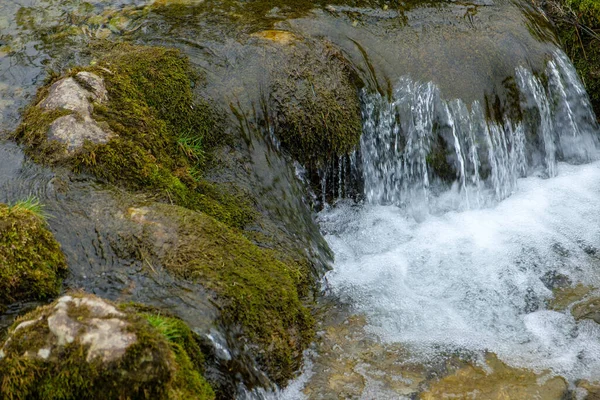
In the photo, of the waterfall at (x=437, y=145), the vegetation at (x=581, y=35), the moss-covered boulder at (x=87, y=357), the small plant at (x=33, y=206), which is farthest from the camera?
the vegetation at (x=581, y=35)

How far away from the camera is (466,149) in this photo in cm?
682

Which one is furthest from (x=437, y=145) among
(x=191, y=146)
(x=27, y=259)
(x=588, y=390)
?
(x=27, y=259)

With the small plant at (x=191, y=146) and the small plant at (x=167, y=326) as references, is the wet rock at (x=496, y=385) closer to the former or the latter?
the small plant at (x=167, y=326)

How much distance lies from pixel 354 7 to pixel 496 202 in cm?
278

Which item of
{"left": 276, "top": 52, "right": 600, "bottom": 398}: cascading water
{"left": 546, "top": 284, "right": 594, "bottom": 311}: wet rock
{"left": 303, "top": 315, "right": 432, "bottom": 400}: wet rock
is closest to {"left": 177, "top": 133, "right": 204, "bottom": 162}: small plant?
{"left": 276, "top": 52, "right": 600, "bottom": 398}: cascading water

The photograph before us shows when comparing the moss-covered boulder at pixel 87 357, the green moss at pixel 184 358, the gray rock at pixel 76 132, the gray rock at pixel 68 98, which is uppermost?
the gray rock at pixel 68 98

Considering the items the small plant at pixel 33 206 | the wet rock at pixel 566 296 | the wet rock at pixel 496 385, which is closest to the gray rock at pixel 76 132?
the small plant at pixel 33 206

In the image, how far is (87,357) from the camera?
322 centimetres

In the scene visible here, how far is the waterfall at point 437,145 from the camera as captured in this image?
6695mm

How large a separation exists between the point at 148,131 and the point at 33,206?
1373mm

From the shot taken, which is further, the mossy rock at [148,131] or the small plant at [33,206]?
the mossy rock at [148,131]

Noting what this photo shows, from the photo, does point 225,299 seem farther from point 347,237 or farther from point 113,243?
point 347,237

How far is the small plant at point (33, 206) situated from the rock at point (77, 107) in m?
0.49

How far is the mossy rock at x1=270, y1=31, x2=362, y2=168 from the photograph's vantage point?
6.21 metres
